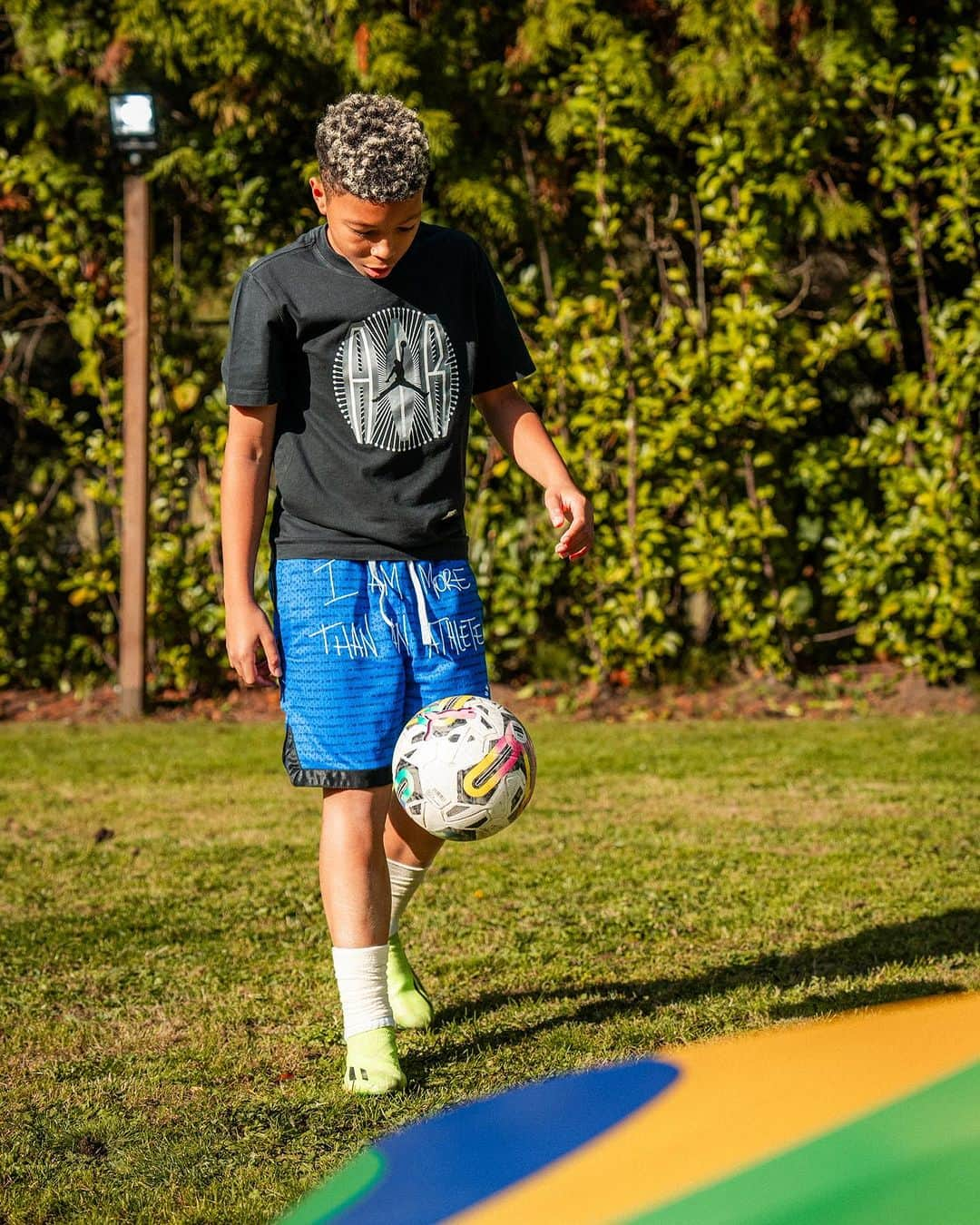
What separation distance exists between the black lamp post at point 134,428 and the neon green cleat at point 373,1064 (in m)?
4.68

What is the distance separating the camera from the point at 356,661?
2.69m

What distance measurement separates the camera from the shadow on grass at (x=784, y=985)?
294 cm

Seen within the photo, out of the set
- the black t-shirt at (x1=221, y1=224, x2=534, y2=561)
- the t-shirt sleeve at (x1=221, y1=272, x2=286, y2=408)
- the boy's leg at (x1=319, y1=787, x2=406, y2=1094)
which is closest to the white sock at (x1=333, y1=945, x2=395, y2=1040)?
the boy's leg at (x1=319, y1=787, x2=406, y2=1094)

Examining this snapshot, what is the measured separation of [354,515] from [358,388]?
0.24 meters

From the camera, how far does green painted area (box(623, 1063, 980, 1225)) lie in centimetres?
205

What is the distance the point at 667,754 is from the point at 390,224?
3.57 metres

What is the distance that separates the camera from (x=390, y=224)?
8.38ft

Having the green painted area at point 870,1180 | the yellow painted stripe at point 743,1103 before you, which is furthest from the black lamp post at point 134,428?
the green painted area at point 870,1180

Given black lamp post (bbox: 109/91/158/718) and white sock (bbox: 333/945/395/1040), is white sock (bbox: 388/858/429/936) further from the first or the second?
black lamp post (bbox: 109/91/158/718)

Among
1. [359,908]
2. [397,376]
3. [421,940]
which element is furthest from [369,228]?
[421,940]

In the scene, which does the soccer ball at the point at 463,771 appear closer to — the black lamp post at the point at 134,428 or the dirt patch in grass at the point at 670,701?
the dirt patch in grass at the point at 670,701

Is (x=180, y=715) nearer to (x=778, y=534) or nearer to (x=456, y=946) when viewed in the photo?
(x=778, y=534)

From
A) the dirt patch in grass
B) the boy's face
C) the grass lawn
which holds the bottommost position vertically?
the grass lawn

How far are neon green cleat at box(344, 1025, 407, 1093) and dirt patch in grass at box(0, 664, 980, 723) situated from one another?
4.24 meters
